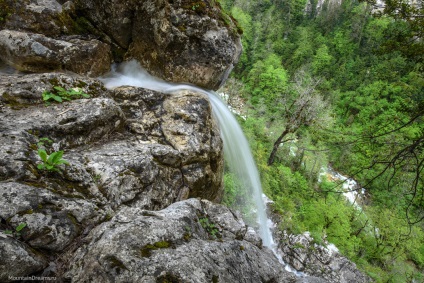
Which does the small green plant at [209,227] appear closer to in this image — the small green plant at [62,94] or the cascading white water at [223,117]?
the small green plant at [62,94]

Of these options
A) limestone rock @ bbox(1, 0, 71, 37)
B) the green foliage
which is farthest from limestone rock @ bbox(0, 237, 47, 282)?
limestone rock @ bbox(1, 0, 71, 37)

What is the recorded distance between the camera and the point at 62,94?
505 centimetres

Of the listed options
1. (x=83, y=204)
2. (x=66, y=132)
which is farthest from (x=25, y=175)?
(x=66, y=132)

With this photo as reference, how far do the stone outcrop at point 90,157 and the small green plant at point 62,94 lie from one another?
97 mm

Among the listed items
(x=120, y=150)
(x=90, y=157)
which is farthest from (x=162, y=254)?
(x=120, y=150)

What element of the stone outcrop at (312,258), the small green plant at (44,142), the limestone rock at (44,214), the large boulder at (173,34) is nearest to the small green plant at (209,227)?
the limestone rock at (44,214)

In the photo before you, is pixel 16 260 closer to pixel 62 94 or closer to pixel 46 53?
pixel 62 94

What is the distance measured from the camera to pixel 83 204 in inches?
139

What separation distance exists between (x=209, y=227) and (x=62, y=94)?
13.1 ft

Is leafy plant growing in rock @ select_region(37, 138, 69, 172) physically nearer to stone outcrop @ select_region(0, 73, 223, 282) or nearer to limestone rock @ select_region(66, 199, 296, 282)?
stone outcrop @ select_region(0, 73, 223, 282)

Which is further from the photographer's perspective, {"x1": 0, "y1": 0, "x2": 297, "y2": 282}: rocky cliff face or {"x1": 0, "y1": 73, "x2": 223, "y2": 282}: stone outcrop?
{"x1": 0, "y1": 73, "x2": 223, "y2": 282}: stone outcrop

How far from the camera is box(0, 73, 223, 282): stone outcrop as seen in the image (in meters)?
3.08

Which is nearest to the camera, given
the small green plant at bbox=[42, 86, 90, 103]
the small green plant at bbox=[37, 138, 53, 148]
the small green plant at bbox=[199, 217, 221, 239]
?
the small green plant at bbox=[37, 138, 53, 148]

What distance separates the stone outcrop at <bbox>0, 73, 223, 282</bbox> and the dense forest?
2949 millimetres
